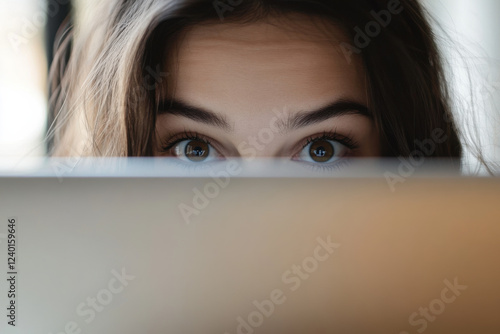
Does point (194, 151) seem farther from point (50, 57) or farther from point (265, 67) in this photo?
point (50, 57)

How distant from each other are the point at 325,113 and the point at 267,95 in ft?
0.32

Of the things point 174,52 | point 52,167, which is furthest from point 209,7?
point 52,167

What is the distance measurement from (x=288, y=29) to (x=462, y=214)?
39 cm

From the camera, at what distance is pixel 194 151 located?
724mm

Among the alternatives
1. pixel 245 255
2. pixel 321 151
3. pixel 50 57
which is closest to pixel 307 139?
pixel 321 151

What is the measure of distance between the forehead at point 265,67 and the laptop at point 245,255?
212mm

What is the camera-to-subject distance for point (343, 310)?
57cm

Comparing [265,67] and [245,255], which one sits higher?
[265,67]

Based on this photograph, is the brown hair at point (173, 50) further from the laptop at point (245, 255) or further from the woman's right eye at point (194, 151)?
the laptop at point (245, 255)

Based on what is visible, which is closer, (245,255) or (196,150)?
(245,255)

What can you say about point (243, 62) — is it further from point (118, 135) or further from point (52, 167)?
point (52, 167)

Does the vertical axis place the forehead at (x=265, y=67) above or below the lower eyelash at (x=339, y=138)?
above

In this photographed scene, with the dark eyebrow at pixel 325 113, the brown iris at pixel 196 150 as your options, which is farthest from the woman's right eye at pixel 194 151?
the dark eyebrow at pixel 325 113

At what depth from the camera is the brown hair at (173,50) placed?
0.76 m
